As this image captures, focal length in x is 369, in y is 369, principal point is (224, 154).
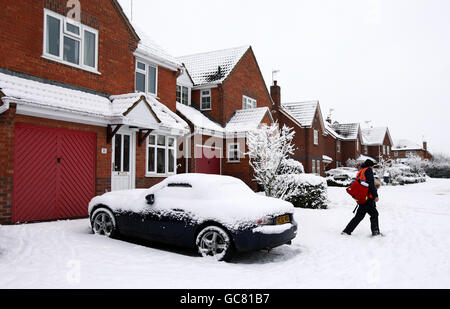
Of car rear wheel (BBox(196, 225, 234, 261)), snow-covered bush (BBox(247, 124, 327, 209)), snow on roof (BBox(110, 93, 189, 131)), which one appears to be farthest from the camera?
snow-covered bush (BBox(247, 124, 327, 209))

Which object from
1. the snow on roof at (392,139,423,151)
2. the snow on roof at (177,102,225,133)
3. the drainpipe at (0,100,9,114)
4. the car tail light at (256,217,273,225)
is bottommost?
the car tail light at (256,217,273,225)

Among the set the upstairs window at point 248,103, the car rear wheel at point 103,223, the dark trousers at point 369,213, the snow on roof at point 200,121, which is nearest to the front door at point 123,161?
the car rear wheel at point 103,223

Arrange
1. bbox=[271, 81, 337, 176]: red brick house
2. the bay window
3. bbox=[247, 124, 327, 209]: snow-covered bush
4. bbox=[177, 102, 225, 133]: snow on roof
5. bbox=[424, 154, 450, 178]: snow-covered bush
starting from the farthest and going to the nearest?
bbox=[424, 154, 450, 178]: snow-covered bush, bbox=[271, 81, 337, 176]: red brick house, bbox=[177, 102, 225, 133]: snow on roof, the bay window, bbox=[247, 124, 327, 209]: snow-covered bush

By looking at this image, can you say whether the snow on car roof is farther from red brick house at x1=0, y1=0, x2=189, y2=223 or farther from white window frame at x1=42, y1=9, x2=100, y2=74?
white window frame at x1=42, y1=9, x2=100, y2=74

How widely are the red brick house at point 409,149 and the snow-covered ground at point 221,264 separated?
271 feet

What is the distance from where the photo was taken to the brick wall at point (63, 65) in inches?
383

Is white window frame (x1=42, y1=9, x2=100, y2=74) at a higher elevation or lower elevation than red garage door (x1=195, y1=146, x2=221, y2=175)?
higher

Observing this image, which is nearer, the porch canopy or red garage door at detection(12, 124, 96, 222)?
the porch canopy

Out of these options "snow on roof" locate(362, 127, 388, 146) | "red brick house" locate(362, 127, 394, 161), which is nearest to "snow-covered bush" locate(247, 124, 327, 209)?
"red brick house" locate(362, 127, 394, 161)

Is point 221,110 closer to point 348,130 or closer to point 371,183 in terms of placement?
point 371,183

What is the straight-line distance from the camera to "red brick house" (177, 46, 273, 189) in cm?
1972

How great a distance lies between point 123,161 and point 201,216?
692 cm

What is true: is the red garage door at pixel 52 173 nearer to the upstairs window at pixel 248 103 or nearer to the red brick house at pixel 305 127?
the upstairs window at pixel 248 103

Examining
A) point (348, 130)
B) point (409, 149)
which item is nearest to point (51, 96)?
point (348, 130)
